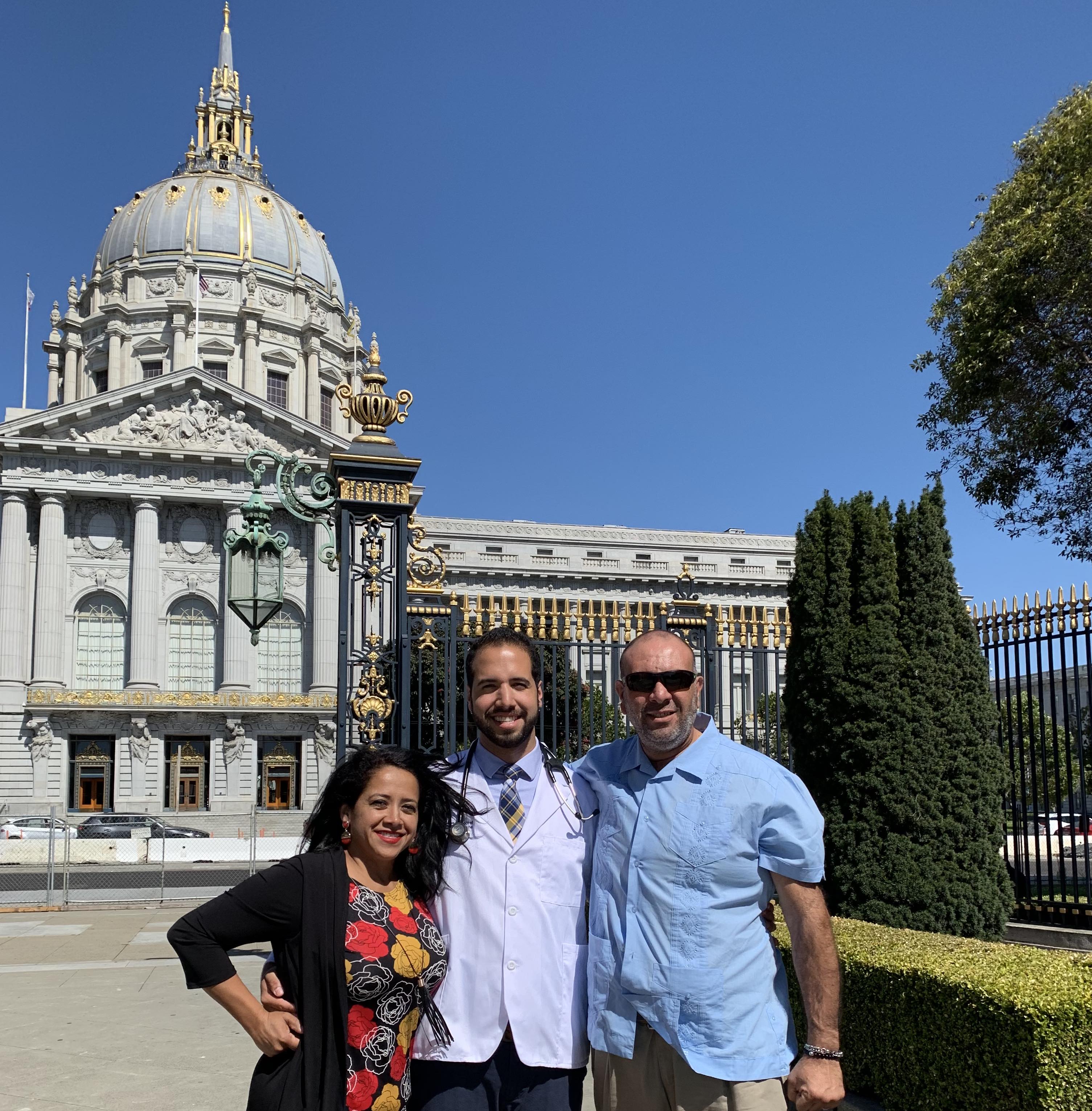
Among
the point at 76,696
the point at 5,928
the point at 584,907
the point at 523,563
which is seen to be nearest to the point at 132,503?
the point at 76,696

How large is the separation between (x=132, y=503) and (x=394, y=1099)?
50159 millimetres

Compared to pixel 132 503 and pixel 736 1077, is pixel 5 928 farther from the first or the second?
pixel 132 503

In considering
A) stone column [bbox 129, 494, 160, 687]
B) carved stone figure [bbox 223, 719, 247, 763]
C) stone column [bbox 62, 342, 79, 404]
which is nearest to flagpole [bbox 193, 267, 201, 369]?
stone column [bbox 62, 342, 79, 404]

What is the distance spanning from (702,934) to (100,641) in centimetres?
5109

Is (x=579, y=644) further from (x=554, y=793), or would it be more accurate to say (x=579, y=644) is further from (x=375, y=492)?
(x=554, y=793)

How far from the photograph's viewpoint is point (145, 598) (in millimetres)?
49031

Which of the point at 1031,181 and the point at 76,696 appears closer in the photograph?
the point at 1031,181

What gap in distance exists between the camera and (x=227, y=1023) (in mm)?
8547

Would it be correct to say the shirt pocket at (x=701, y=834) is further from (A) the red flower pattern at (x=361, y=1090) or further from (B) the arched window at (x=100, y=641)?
(B) the arched window at (x=100, y=641)

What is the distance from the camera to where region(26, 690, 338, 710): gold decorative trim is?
153 ft

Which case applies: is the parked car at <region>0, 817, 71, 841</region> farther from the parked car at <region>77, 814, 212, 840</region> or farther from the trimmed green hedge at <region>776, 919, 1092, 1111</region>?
the trimmed green hedge at <region>776, 919, 1092, 1111</region>

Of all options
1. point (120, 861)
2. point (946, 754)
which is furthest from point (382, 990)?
point (120, 861)

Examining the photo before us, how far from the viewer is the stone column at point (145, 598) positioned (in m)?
48.6

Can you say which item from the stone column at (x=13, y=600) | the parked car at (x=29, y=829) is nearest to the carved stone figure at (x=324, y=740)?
the stone column at (x=13, y=600)
